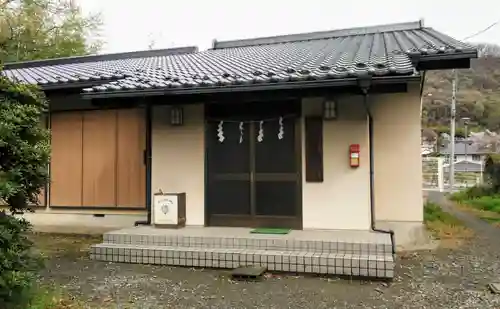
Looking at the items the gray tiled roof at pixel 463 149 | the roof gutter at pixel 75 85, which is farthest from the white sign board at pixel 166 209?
the gray tiled roof at pixel 463 149

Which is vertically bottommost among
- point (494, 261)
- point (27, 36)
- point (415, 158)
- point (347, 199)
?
point (494, 261)

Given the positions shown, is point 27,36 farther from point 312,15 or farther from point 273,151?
point 273,151

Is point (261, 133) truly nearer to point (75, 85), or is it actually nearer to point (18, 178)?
point (75, 85)

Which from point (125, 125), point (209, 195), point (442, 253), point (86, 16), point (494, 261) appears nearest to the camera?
point (494, 261)

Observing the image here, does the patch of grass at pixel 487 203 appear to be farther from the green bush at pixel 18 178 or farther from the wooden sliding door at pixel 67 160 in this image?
the green bush at pixel 18 178

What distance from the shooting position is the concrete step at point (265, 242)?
486 centimetres

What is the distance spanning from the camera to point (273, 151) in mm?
6113

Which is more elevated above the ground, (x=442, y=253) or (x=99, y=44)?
(x=99, y=44)

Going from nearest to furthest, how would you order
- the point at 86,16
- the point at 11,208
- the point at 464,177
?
the point at 11,208 → the point at 86,16 → the point at 464,177

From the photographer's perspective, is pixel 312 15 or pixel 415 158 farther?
pixel 312 15

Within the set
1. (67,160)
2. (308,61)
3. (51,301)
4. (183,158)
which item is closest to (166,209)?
(183,158)

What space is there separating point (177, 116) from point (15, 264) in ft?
12.9

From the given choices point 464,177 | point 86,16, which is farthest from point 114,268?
point 464,177

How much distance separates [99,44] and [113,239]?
1755cm
